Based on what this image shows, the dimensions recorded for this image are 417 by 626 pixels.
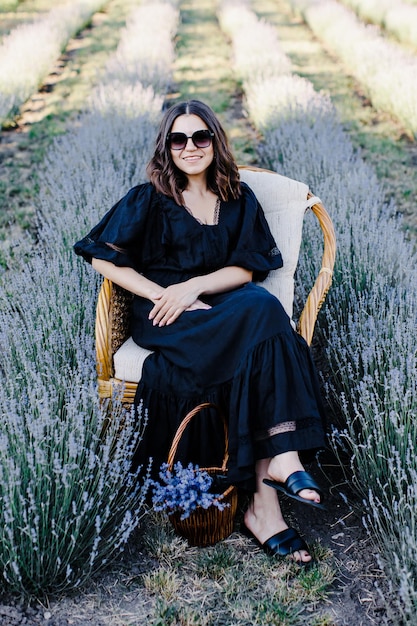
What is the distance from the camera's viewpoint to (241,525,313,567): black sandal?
7.36 feet

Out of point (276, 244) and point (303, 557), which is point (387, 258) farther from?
point (303, 557)

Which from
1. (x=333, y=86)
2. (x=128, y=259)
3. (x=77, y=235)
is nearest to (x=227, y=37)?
(x=333, y=86)

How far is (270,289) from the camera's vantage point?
115 inches

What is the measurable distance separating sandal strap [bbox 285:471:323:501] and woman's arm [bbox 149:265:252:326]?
0.75 meters

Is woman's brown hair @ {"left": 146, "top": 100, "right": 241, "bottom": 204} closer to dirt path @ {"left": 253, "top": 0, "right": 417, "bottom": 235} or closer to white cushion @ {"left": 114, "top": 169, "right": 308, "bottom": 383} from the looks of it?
white cushion @ {"left": 114, "top": 169, "right": 308, "bottom": 383}

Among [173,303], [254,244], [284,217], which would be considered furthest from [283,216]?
[173,303]

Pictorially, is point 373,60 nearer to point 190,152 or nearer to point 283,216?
point 283,216

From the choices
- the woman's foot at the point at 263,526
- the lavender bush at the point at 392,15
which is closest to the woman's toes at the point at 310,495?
the woman's foot at the point at 263,526

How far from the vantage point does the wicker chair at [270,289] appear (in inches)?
98.8

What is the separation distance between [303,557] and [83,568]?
718mm

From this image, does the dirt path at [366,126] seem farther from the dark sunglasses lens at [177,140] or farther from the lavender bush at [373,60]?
the dark sunglasses lens at [177,140]

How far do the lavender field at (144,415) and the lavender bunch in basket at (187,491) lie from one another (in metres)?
0.09

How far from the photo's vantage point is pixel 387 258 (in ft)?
11.0

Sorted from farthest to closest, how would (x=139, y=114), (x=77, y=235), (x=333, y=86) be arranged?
(x=333, y=86)
(x=139, y=114)
(x=77, y=235)
